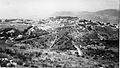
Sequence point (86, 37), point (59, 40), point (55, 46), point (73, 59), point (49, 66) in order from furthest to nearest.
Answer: point (86, 37) < point (59, 40) < point (55, 46) < point (73, 59) < point (49, 66)

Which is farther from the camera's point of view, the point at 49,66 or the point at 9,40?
the point at 9,40

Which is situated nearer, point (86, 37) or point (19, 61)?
point (19, 61)

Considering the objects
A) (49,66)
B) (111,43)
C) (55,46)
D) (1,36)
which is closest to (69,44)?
(55,46)

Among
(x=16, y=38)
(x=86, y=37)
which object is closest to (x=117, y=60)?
(x=86, y=37)

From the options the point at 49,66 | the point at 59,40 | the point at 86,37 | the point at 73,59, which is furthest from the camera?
the point at 86,37

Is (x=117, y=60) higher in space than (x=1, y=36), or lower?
lower

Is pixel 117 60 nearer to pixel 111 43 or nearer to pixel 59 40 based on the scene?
A: pixel 111 43

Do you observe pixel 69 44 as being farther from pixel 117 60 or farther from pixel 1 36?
pixel 1 36

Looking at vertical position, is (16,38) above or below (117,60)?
above

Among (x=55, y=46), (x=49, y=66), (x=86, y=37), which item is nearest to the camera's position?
(x=49, y=66)
